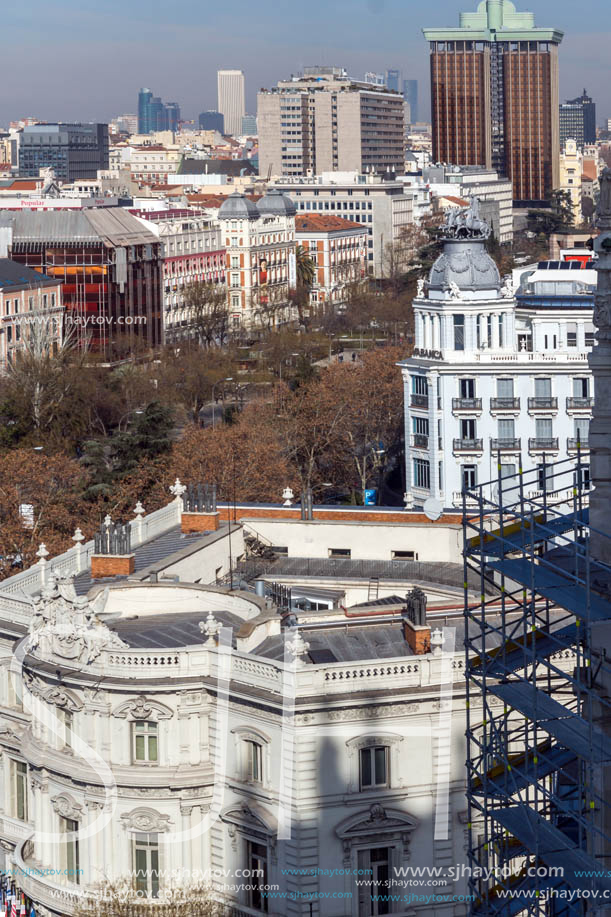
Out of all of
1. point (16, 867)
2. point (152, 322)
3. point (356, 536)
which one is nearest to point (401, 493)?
point (356, 536)

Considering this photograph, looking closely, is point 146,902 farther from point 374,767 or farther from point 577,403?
point 577,403

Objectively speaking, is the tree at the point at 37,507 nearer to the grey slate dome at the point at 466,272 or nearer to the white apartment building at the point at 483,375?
the white apartment building at the point at 483,375

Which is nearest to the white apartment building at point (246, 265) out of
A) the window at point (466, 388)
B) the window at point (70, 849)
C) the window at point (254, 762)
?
the window at point (466, 388)

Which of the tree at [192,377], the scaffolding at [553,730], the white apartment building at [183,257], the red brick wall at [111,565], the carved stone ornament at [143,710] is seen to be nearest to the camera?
the scaffolding at [553,730]

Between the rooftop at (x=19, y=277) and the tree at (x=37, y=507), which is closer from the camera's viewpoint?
the tree at (x=37, y=507)

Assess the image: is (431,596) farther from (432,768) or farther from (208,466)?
(208,466)

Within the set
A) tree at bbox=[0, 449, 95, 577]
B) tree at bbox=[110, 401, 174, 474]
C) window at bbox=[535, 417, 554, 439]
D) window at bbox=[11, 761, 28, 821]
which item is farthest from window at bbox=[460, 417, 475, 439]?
window at bbox=[11, 761, 28, 821]
